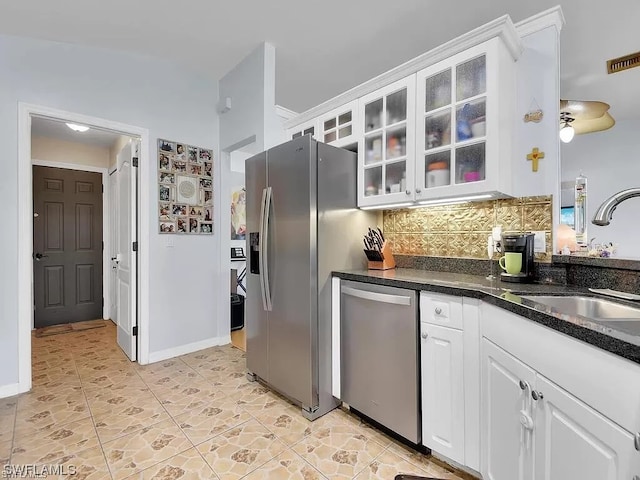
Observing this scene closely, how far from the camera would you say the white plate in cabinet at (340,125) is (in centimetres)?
229

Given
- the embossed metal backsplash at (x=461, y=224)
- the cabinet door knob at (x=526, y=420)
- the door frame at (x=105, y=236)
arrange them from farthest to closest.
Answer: the door frame at (x=105, y=236), the embossed metal backsplash at (x=461, y=224), the cabinet door knob at (x=526, y=420)

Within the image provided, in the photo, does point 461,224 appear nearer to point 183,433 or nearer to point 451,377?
point 451,377

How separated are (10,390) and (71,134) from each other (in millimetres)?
3092

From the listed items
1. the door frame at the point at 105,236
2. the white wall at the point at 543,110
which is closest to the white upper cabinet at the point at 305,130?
the white wall at the point at 543,110

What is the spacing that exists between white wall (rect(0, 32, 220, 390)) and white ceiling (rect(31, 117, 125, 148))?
1.00 meters

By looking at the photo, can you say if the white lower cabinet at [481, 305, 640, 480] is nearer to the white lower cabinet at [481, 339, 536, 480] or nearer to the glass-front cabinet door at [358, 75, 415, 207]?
the white lower cabinet at [481, 339, 536, 480]

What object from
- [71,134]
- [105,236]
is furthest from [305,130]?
[105,236]

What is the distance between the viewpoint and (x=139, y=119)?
292 centimetres

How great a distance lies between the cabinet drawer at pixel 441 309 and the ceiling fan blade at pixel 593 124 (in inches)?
69.3

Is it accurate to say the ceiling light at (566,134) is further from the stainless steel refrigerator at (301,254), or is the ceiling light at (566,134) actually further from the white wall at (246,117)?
the white wall at (246,117)

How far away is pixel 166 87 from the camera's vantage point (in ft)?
10.1

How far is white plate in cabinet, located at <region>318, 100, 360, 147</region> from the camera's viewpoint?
7.51 feet

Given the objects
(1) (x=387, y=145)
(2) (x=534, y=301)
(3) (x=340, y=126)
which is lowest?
(2) (x=534, y=301)

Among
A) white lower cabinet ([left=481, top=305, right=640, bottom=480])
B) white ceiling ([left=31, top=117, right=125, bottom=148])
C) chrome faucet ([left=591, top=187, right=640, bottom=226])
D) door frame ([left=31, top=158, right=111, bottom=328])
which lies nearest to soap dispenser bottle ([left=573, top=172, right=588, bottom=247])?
chrome faucet ([left=591, top=187, right=640, bottom=226])
